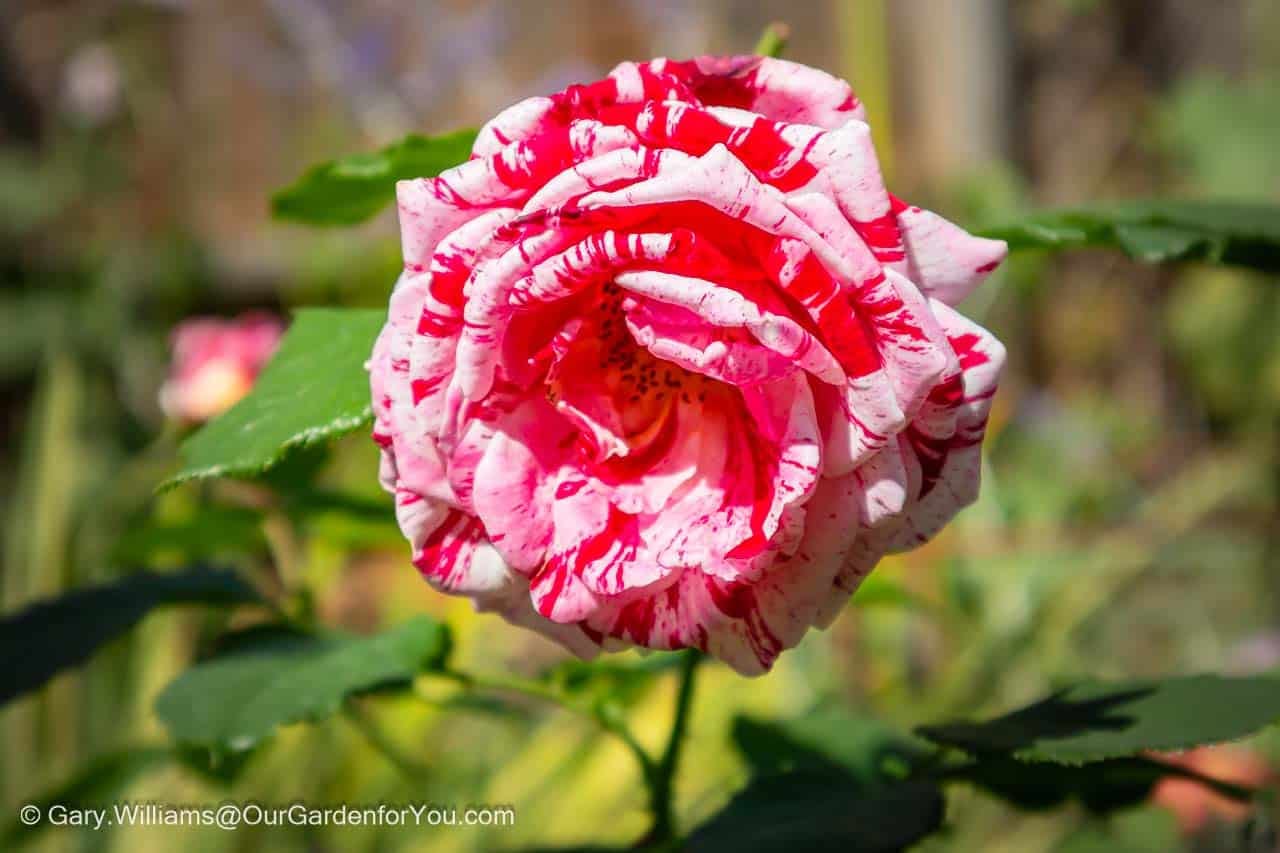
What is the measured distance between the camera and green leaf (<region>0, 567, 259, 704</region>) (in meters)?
0.50

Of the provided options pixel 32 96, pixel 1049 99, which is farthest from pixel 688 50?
pixel 32 96

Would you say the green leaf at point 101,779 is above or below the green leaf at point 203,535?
below

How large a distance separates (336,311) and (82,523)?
0.99m

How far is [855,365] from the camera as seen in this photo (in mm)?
321

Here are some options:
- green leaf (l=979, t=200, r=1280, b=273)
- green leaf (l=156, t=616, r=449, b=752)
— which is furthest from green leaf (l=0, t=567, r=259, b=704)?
green leaf (l=979, t=200, r=1280, b=273)

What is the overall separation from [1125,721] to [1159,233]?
17cm

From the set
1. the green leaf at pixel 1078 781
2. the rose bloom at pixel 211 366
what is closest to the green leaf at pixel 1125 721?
the green leaf at pixel 1078 781

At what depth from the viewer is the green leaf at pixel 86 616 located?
0.50 metres

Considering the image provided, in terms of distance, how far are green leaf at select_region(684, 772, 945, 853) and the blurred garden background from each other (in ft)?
0.57

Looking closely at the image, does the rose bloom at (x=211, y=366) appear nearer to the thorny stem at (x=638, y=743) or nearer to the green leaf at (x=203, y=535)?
the green leaf at (x=203, y=535)

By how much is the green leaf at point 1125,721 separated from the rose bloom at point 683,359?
0.29 feet

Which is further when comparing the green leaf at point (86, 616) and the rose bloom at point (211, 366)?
the rose bloom at point (211, 366)

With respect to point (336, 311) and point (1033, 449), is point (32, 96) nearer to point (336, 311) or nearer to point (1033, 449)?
point (1033, 449)

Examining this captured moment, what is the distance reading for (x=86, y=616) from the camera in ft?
1.72
